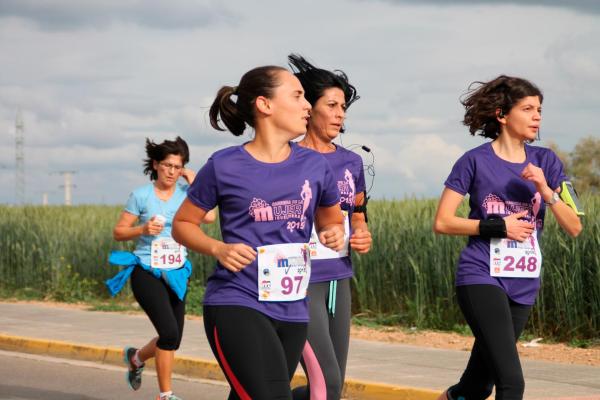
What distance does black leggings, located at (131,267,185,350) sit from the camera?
26.4 ft

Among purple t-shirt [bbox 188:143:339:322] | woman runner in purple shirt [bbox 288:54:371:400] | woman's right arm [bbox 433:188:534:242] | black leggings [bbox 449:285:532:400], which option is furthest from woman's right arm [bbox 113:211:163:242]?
purple t-shirt [bbox 188:143:339:322]

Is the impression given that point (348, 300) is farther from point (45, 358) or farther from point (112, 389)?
point (45, 358)

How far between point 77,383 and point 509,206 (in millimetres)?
5597

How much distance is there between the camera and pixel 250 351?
4.51 metres

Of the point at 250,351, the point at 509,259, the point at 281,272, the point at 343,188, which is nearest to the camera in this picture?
the point at 250,351

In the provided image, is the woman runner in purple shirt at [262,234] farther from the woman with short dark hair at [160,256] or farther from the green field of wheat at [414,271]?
the green field of wheat at [414,271]

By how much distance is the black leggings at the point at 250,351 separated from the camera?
14.7ft

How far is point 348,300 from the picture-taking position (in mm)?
6105

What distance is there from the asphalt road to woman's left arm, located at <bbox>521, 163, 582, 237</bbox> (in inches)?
163

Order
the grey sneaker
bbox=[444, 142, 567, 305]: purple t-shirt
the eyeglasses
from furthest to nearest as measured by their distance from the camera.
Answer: the grey sneaker < the eyeglasses < bbox=[444, 142, 567, 305]: purple t-shirt

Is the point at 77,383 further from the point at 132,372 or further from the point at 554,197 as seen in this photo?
the point at 554,197

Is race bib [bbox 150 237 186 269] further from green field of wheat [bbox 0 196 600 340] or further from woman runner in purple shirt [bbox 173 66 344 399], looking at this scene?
green field of wheat [bbox 0 196 600 340]


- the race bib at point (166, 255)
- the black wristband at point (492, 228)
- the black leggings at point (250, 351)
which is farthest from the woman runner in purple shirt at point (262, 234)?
the race bib at point (166, 255)

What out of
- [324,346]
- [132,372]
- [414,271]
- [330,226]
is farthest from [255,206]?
[414,271]
